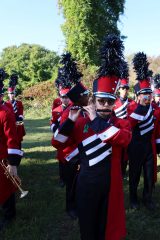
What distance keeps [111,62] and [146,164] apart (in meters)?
2.80

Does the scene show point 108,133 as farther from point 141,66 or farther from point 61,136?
point 141,66

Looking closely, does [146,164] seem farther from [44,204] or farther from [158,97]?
[158,97]

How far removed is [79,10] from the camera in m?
31.9

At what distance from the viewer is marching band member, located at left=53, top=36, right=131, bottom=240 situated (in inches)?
142

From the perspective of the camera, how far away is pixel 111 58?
12.1 ft

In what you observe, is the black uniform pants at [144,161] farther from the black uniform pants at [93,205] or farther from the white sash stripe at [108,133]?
the white sash stripe at [108,133]

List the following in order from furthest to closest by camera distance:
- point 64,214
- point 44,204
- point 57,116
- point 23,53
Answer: point 23,53
point 57,116
point 44,204
point 64,214

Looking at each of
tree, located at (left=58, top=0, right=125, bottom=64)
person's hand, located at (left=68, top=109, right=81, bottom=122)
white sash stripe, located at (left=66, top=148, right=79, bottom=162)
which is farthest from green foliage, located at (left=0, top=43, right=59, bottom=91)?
person's hand, located at (left=68, top=109, right=81, bottom=122)

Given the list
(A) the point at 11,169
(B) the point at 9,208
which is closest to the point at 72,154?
(A) the point at 11,169

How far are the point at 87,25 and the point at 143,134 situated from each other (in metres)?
27.3

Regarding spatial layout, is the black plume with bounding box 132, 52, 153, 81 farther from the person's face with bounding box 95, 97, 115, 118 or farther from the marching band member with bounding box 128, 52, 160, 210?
the person's face with bounding box 95, 97, 115, 118

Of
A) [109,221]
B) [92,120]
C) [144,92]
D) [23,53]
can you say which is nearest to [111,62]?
[92,120]

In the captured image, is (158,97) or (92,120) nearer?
(92,120)

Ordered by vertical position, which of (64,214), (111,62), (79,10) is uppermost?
(79,10)
